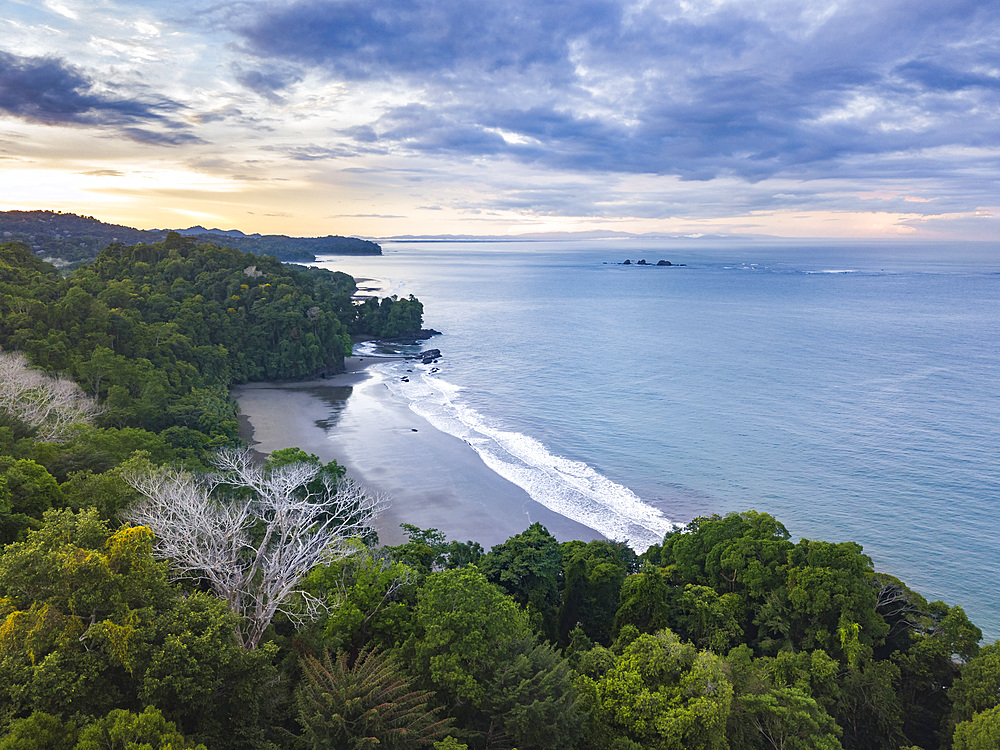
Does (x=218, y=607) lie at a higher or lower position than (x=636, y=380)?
higher

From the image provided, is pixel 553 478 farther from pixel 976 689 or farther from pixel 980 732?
pixel 980 732

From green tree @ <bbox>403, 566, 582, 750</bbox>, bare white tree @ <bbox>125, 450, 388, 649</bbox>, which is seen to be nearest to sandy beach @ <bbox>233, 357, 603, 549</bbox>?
bare white tree @ <bbox>125, 450, 388, 649</bbox>

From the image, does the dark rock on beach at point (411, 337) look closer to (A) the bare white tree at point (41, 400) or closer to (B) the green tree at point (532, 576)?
(A) the bare white tree at point (41, 400)

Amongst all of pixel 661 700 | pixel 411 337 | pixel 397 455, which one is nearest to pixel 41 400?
pixel 397 455

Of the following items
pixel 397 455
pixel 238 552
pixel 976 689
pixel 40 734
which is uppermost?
pixel 40 734

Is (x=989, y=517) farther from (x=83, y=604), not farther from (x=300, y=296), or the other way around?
(x=300, y=296)

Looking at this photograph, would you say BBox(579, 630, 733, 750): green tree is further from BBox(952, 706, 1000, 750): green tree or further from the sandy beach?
the sandy beach

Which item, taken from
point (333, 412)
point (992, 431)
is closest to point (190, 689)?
point (333, 412)
